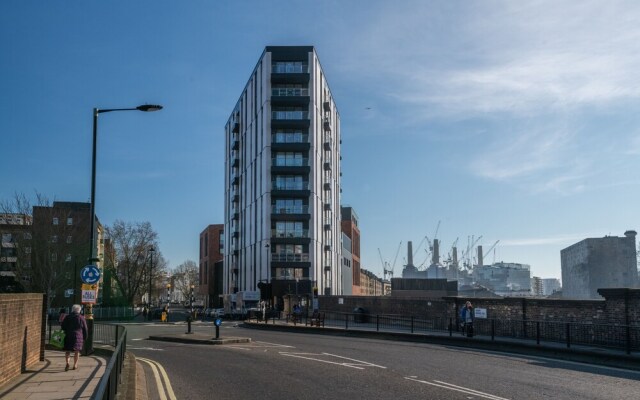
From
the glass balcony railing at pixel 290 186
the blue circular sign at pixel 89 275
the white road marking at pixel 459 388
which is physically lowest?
the white road marking at pixel 459 388

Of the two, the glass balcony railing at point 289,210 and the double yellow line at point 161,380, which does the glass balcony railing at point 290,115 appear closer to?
the glass balcony railing at point 289,210

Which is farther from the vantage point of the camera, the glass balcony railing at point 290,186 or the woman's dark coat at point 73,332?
the glass balcony railing at point 290,186

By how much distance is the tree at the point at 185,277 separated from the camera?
15229 centimetres

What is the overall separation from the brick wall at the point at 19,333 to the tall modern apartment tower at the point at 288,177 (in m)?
57.8

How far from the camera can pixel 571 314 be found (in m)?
23.8

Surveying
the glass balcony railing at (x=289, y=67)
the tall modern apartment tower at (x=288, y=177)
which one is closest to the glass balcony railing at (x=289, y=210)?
the tall modern apartment tower at (x=288, y=177)

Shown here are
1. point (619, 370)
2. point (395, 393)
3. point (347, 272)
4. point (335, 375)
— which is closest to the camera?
point (395, 393)

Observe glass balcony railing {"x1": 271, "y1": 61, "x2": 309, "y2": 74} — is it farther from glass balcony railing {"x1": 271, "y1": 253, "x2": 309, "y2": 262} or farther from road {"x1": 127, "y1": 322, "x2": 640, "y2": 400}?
road {"x1": 127, "y1": 322, "x2": 640, "y2": 400}

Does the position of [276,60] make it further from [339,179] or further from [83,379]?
[83,379]

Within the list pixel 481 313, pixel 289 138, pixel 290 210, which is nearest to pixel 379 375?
pixel 481 313

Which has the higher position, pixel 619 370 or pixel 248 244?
pixel 248 244

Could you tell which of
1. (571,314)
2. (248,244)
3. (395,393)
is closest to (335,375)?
(395,393)

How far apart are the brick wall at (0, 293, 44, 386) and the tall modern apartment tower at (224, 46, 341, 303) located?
5783 centimetres

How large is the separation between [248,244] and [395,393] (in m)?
75.9
